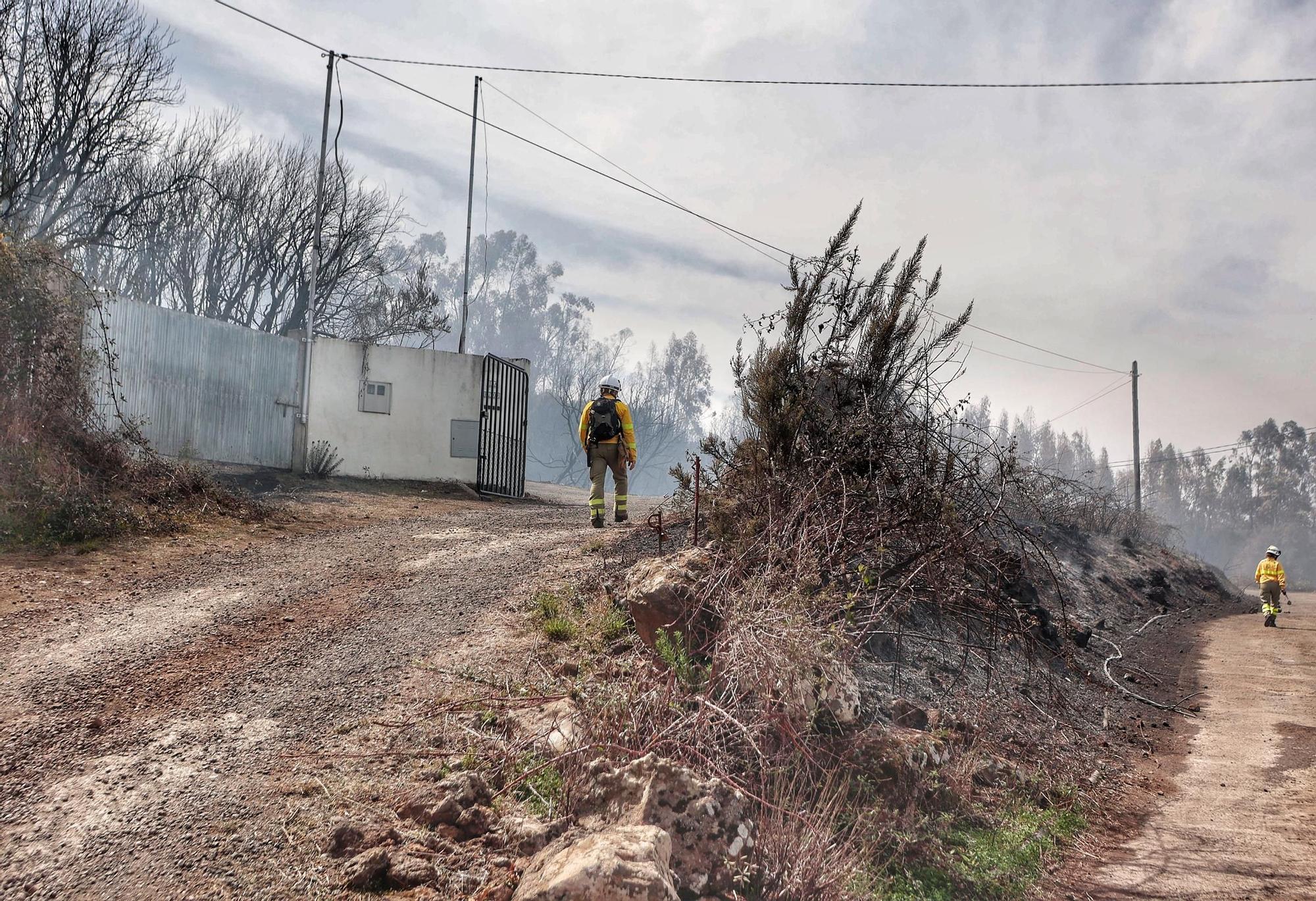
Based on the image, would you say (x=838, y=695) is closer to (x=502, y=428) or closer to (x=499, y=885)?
(x=499, y=885)

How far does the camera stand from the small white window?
15344mm

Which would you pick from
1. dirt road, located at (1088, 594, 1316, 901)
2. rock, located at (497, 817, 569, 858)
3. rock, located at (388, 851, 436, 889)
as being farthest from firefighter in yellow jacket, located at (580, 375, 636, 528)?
rock, located at (388, 851, 436, 889)

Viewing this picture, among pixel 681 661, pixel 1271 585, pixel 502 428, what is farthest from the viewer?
pixel 502 428

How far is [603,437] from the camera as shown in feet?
33.5

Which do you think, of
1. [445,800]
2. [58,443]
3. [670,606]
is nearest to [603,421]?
[670,606]

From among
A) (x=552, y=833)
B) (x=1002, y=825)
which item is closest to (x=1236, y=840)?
(x=1002, y=825)

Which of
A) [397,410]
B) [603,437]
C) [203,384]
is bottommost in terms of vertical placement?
[603,437]

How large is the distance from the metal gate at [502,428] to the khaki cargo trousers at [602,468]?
576cm

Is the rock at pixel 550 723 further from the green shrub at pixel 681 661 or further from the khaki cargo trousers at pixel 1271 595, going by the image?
the khaki cargo trousers at pixel 1271 595

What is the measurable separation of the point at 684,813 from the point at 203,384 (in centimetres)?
1290

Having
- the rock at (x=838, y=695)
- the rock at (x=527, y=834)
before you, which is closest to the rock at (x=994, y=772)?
the rock at (x=838, y=695)

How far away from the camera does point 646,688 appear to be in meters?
4.25

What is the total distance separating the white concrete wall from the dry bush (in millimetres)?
5509

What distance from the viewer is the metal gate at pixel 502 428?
15922mm
